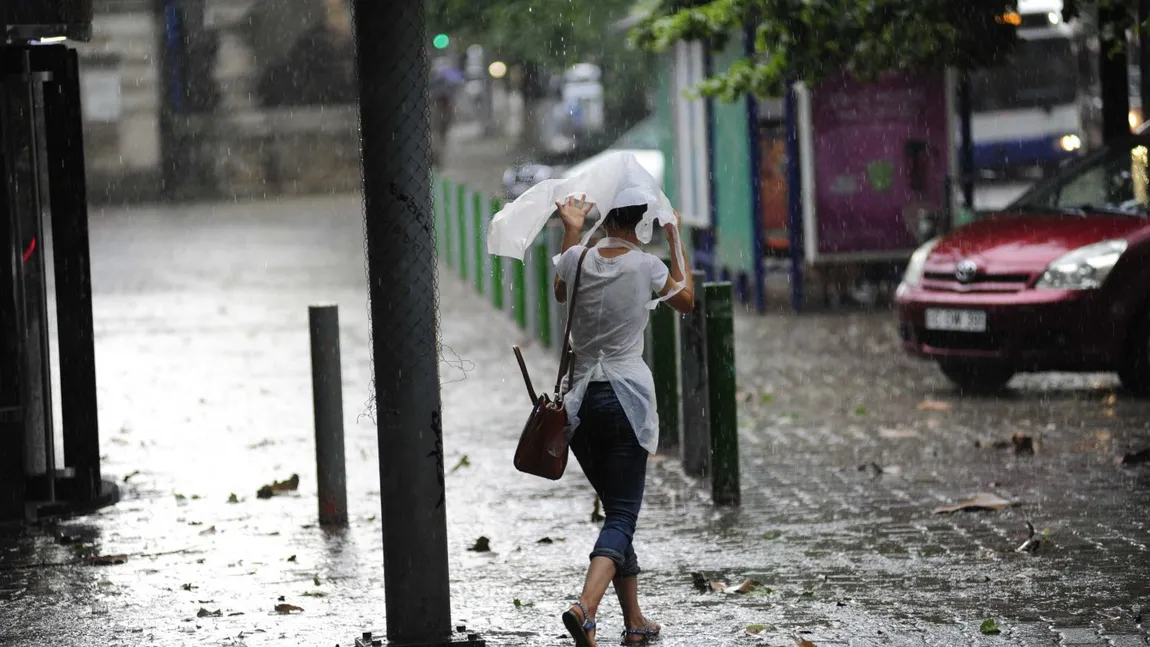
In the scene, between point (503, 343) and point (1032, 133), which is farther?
point (1032, 133)

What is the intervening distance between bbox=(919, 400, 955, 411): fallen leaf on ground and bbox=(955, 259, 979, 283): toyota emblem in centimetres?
78

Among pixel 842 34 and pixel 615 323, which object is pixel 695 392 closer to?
pixel 615 323

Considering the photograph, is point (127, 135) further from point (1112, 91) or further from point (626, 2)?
point (1112, 91)

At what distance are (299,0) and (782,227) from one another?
913 inches

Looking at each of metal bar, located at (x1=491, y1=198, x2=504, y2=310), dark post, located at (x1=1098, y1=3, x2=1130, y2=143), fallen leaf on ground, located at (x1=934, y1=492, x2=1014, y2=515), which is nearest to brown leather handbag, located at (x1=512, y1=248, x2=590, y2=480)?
fallen leaf on ground, located at (x1=934, y1=492, x2=1014, y2=515)

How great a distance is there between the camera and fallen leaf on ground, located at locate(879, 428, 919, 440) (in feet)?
33.1

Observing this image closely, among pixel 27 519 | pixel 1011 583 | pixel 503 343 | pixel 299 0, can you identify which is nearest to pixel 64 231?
pixel 27 519

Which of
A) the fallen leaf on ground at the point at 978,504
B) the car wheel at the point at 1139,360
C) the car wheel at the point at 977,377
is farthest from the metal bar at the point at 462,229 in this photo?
the fallen leaf on ground at the point at 978,504

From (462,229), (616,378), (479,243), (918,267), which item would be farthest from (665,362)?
(462,229)

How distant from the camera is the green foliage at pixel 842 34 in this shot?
1177 cm

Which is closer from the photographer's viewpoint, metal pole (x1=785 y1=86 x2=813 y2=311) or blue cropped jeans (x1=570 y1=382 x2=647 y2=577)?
blue cropped jeans (x1=570 y1=382 x2=647 y2=577)

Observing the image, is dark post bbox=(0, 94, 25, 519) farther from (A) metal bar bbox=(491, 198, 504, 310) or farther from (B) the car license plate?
(A) metal bar bbox=(491, 198, 504, 310)

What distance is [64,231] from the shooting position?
8.46m

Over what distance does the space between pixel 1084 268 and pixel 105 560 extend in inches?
245
